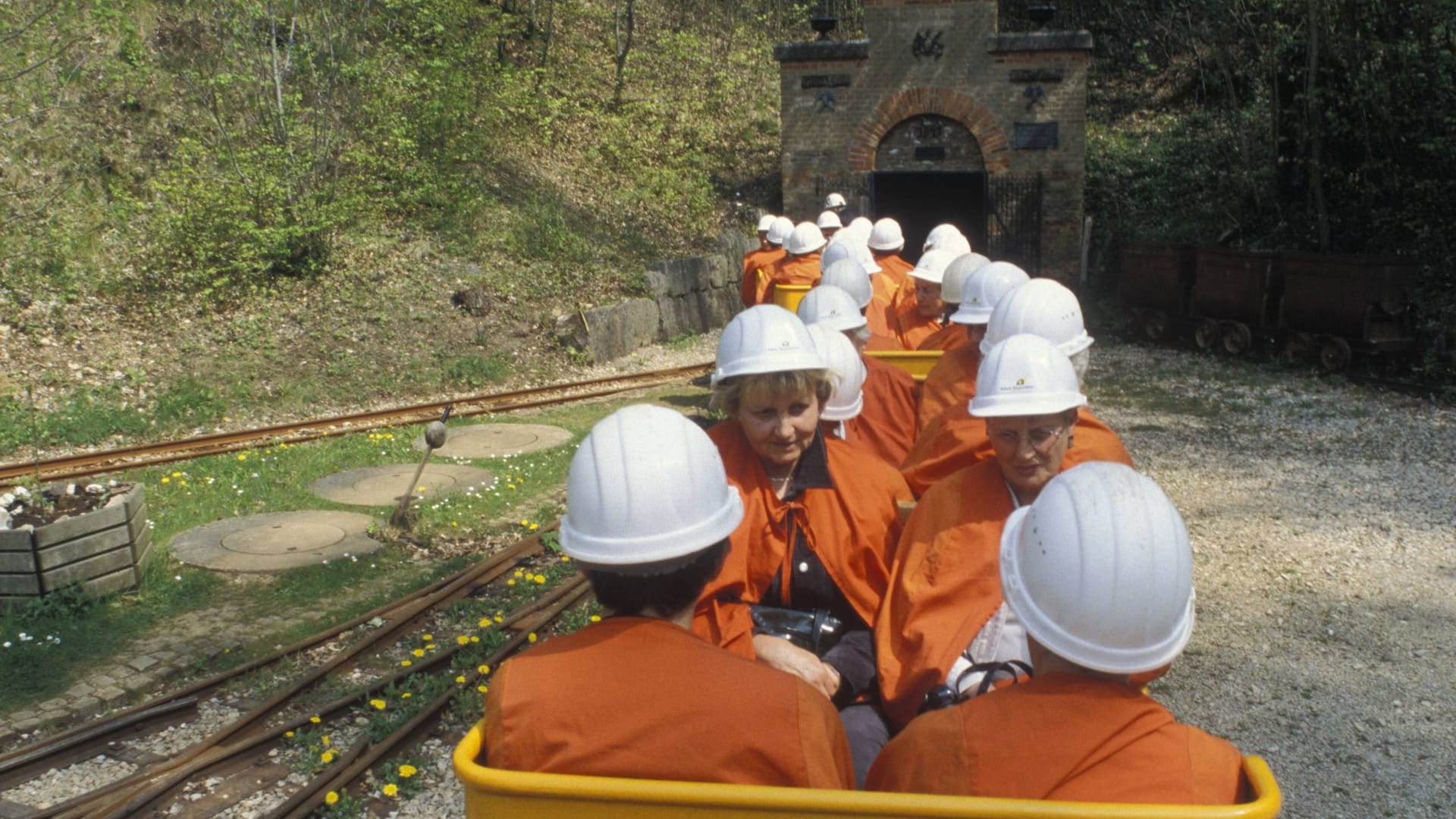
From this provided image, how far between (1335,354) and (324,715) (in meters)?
12.5

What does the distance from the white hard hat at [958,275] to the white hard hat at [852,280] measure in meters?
0.46

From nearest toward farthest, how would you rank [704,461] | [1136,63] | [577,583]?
[704,461], [577,583], [1136,63]

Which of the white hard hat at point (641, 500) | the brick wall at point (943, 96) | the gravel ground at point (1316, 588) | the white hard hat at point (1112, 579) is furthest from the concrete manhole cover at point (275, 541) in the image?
the brick wall at point (943, 96)

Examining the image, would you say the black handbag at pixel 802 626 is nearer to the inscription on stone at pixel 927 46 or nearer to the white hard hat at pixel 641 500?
the white hard hat at pixel 641 500

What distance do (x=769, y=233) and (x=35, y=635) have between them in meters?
8.38

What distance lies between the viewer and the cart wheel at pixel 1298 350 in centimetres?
1418

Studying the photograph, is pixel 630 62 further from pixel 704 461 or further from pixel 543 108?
pixel 704 461

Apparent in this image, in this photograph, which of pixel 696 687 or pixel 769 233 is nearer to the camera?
pixel 696 687

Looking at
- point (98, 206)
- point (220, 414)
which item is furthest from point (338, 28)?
point (220, 414)

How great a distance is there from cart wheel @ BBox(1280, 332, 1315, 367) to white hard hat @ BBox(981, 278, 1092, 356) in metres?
11.0

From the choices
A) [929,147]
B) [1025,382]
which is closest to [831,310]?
[1025,382]

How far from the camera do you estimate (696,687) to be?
2.13 meters

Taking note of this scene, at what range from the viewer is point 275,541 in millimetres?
7875

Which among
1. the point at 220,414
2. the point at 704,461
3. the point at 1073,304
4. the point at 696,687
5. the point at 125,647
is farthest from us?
the point at 220,414
